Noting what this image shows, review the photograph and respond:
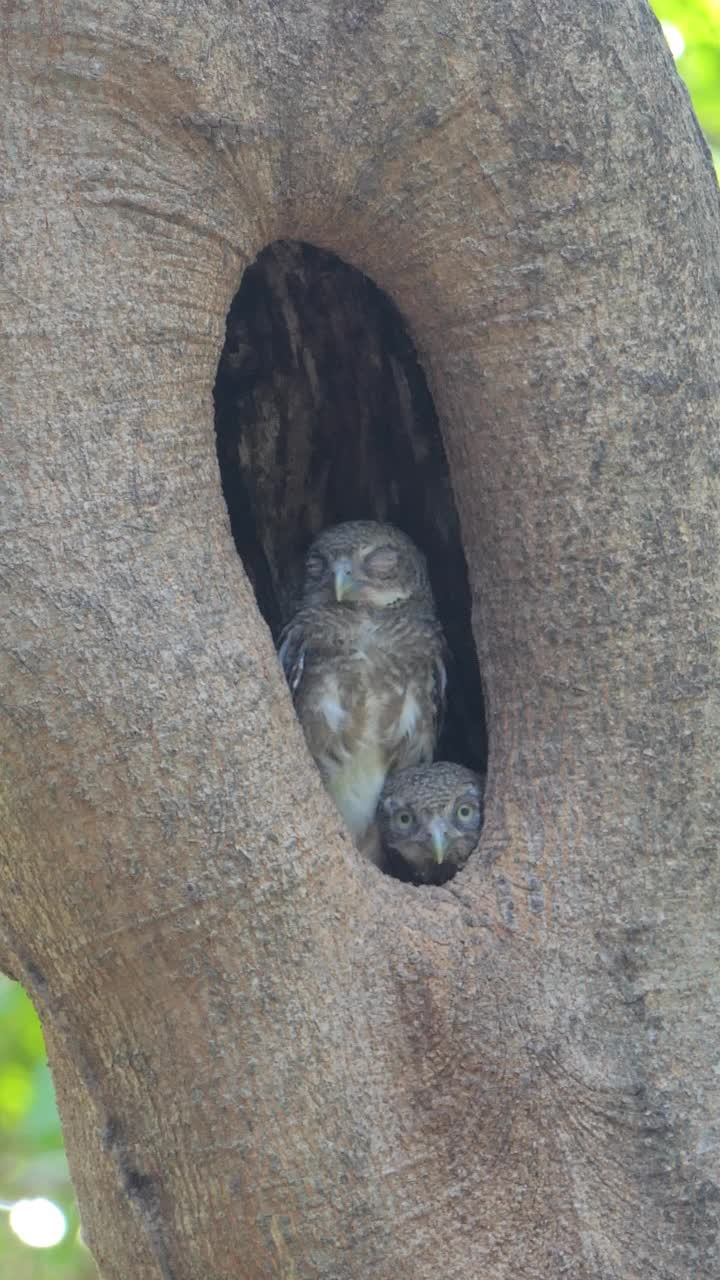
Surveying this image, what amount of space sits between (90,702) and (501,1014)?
34.9 inches

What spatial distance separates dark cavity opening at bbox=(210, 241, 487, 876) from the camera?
140 inches

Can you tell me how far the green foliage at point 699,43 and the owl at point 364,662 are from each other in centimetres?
225

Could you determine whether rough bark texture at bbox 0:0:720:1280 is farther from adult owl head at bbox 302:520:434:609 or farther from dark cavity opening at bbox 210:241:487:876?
adult owl head at bbox 302:520:434:609

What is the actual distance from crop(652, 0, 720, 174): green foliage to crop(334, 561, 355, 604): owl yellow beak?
232 cm

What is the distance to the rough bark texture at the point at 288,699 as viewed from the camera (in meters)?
2.39

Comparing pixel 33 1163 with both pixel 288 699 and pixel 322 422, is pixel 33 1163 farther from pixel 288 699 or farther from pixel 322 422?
pixel 288 699

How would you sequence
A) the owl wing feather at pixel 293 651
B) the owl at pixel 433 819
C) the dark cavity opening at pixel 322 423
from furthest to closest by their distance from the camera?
the owl wing feather at pixel 293 651, the owl at pixel 433 819, the dark cavity opening at pixel 322 423

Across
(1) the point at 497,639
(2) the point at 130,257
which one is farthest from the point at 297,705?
(2) the point at 130,257

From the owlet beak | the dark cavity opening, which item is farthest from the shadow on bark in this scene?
the owlet beak

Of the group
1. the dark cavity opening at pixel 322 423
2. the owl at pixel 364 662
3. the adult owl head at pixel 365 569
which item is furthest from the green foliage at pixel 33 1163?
the adult owl head at pixel 365 569

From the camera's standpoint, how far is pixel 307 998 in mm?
2439

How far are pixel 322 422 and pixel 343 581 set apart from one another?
1.63 feet

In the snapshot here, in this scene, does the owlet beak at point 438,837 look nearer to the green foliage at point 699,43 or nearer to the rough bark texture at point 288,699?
the rough bark texture at point 288,699

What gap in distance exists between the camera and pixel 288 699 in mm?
2596
